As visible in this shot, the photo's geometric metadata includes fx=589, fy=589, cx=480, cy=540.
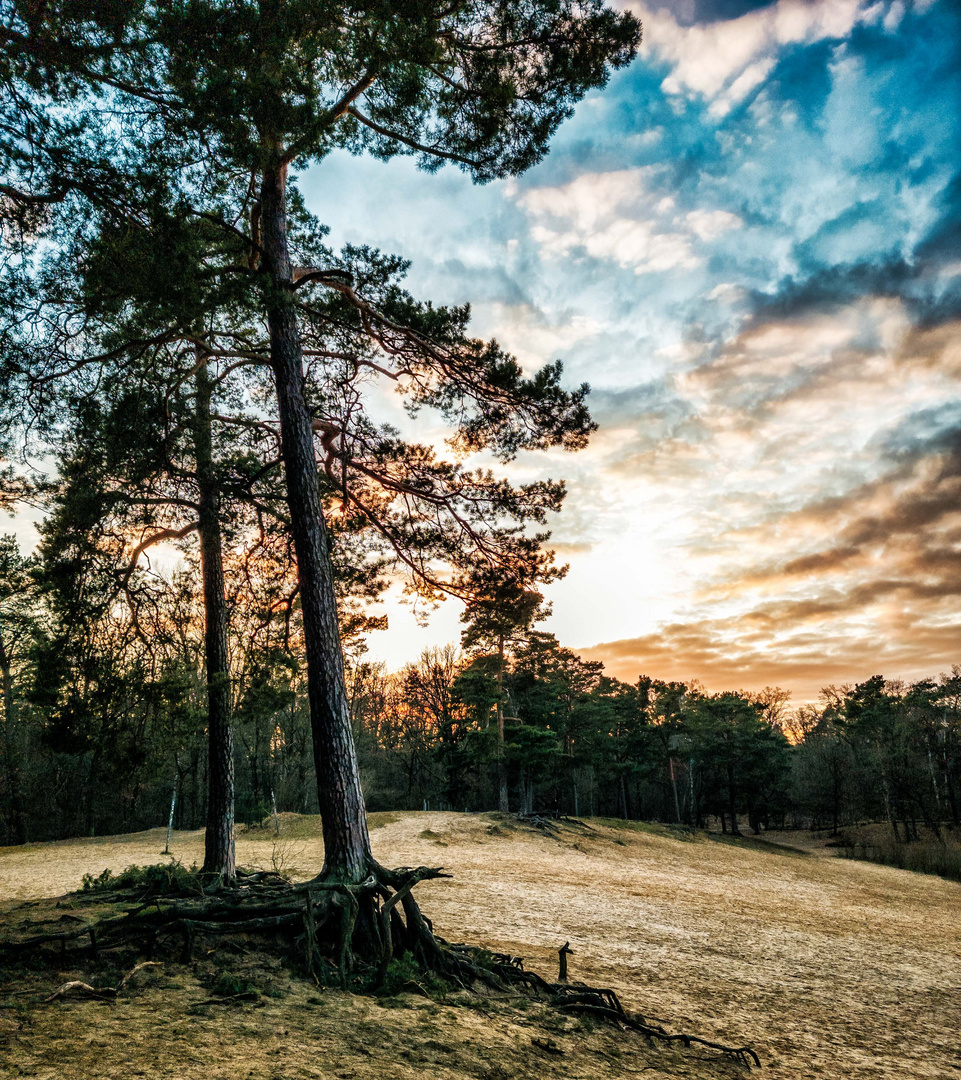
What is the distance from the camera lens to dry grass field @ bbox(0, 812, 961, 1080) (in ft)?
9.45

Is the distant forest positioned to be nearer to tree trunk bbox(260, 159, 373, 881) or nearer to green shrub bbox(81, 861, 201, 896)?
green shrub bbox(81, 861, 201, 896)

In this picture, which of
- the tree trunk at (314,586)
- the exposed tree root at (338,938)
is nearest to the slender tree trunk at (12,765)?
the tree trunk at (314,586)

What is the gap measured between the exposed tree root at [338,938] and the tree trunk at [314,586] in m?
0.36

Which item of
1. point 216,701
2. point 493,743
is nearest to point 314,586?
point 216,701

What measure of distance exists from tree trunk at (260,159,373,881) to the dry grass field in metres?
1.25

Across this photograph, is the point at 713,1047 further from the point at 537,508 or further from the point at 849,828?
the point at 849,828

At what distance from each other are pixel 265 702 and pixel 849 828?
148ft

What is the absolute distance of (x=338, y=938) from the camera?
4523mm

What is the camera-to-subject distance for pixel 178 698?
23.8 ft

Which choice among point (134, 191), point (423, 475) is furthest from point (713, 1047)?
point (134, 191)

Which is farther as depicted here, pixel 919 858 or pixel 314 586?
pixel 919 858

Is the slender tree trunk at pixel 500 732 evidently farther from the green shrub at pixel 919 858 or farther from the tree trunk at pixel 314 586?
the tree trunk at pixel 314 586

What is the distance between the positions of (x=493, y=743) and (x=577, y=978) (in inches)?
777

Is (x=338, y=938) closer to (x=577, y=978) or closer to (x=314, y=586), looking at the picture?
(x=577, y=978)
